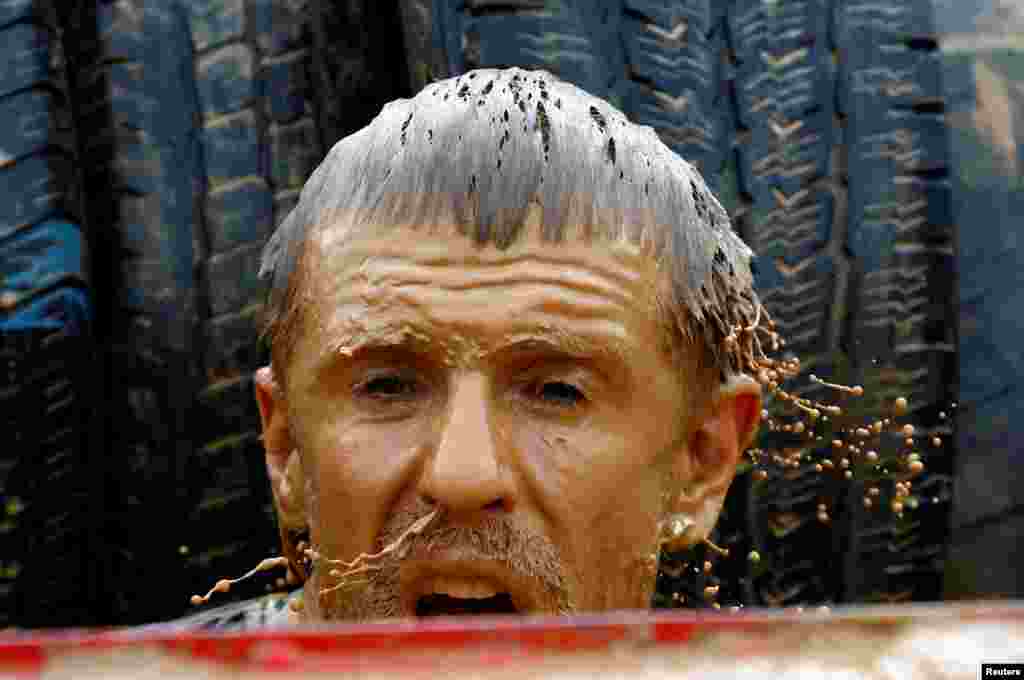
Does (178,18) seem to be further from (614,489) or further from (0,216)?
(614,489)

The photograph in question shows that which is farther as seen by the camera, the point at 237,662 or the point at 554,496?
the point at 554,496

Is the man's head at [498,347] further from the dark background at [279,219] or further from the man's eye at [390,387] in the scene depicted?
the dark background at [279,219]

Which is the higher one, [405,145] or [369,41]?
[369,41]

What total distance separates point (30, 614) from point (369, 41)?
1.11 metres

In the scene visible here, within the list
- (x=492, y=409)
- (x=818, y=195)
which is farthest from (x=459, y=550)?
(x=818, y=195)

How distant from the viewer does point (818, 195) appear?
98.9 inches

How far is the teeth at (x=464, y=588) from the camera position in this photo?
1727mm

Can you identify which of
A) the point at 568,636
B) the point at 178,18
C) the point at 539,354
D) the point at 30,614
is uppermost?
the point at 178,18

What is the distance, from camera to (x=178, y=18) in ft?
8.71

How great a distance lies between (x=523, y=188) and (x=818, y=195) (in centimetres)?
88

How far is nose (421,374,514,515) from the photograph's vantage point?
5.50 ft

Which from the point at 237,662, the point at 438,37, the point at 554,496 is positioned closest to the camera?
the point at 237,662

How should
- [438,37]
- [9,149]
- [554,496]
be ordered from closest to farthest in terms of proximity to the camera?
[554,496]
[438,37]
[9,149]

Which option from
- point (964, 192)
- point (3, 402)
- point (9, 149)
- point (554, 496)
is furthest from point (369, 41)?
point (554, 496)
